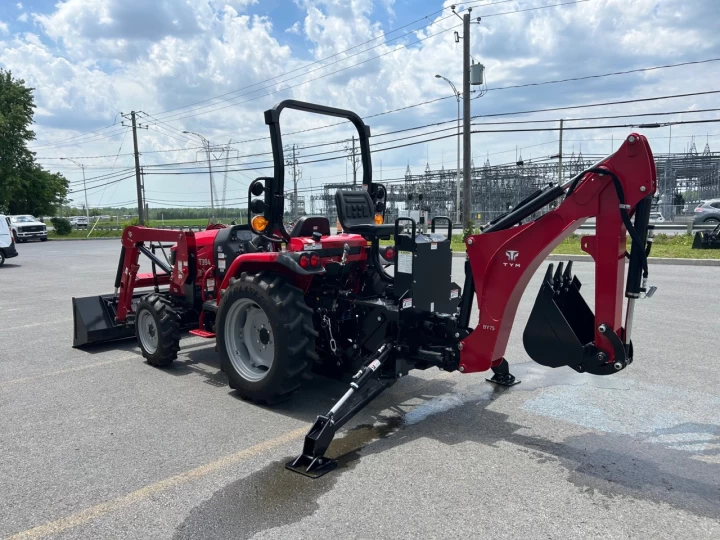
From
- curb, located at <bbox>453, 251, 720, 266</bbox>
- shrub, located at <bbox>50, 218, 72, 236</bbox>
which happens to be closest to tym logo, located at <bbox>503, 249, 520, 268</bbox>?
curb, located at <bbox>453, 251, 720, 266</bbox>

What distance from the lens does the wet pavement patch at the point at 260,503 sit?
3.18 m

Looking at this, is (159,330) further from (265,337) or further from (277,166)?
(277,166)

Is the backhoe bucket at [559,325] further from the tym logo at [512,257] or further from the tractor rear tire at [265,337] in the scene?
the tractor rear tire at [265,337]

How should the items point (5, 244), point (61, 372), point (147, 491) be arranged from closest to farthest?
point (147, 491) < point (61, 372) < point (5, 244)

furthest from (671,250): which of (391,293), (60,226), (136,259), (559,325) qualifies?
(60,226)

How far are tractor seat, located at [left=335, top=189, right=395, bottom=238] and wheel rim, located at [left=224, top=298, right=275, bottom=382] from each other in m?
1.14

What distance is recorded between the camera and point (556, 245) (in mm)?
Answer: 4148

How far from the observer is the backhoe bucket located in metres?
4.07

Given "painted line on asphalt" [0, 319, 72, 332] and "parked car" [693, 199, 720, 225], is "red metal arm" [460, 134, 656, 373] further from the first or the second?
"parked car" [693, 199, 720, 225]

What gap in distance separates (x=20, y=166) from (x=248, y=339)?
48.3 m

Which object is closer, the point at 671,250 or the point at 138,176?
the point at 671,250

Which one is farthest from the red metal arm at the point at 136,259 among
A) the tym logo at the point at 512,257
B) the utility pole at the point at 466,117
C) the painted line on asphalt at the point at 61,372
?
the utility pole at the point at 466,117

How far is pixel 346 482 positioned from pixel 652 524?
1771mm

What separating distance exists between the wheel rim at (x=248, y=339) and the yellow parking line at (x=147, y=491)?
96cm
